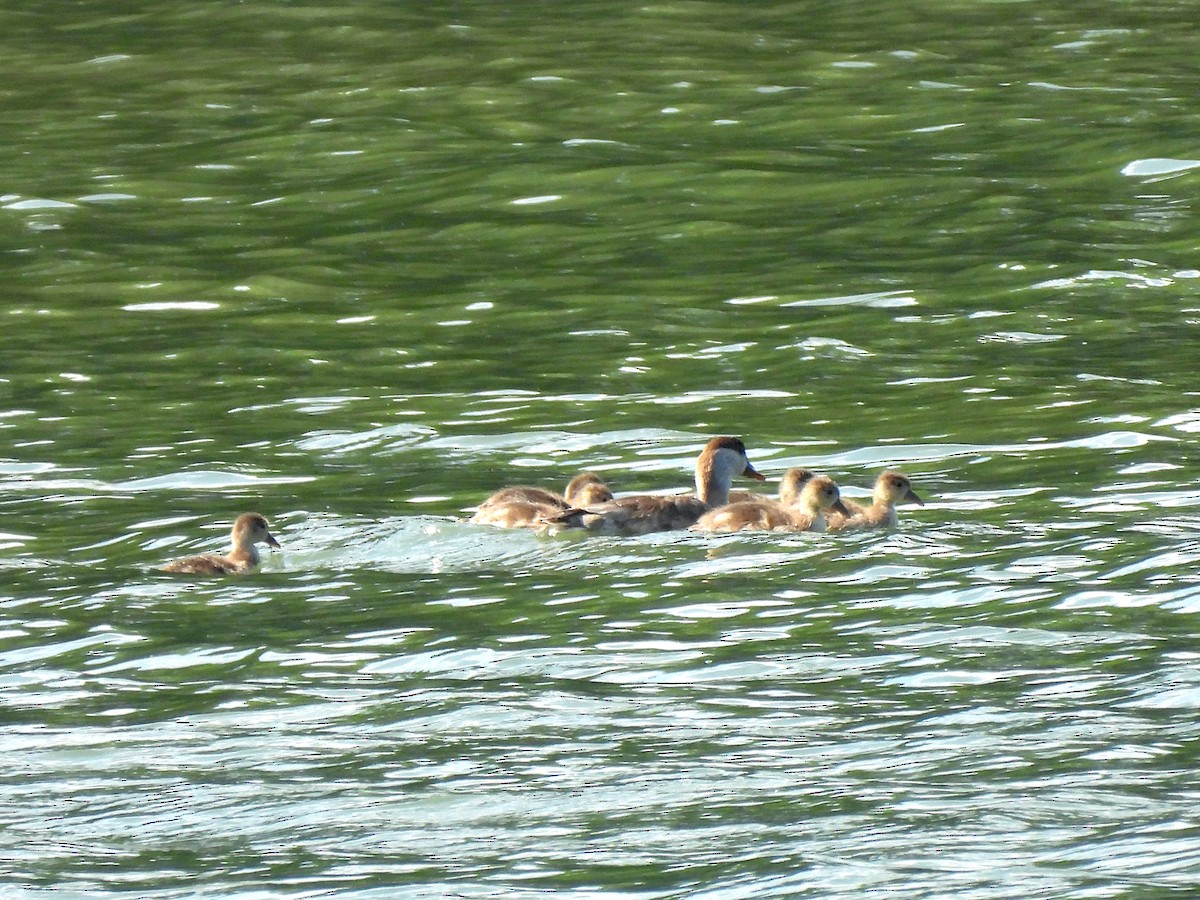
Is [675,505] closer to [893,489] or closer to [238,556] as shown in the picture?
[893,489]

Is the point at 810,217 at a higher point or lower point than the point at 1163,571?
higher

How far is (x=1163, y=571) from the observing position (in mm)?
10133

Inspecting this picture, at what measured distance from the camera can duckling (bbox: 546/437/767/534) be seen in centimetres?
1128

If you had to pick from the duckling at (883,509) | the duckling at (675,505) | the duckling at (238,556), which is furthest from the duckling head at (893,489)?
the duckling at (238,556)

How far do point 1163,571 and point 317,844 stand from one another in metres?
4.12

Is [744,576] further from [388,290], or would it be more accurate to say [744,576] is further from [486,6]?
[486,6]

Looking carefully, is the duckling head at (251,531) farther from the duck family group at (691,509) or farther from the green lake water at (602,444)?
the green lake water at (602,444)

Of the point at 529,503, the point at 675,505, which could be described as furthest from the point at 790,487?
the point at 529,503

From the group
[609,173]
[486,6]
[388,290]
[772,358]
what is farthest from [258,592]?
[486,6]

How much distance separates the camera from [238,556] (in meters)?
11.1

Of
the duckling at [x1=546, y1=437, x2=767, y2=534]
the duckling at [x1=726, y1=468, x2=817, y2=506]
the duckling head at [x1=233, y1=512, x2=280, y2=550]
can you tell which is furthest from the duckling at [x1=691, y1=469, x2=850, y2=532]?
the duckling head at [x1=233, y1=512, x2=280, y2=550]

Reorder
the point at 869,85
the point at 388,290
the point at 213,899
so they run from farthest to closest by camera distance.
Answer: the point at 869,85
the point at 388,290
the point at 213,899

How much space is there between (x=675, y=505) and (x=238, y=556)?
7.00 ft

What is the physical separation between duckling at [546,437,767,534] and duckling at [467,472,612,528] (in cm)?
9
